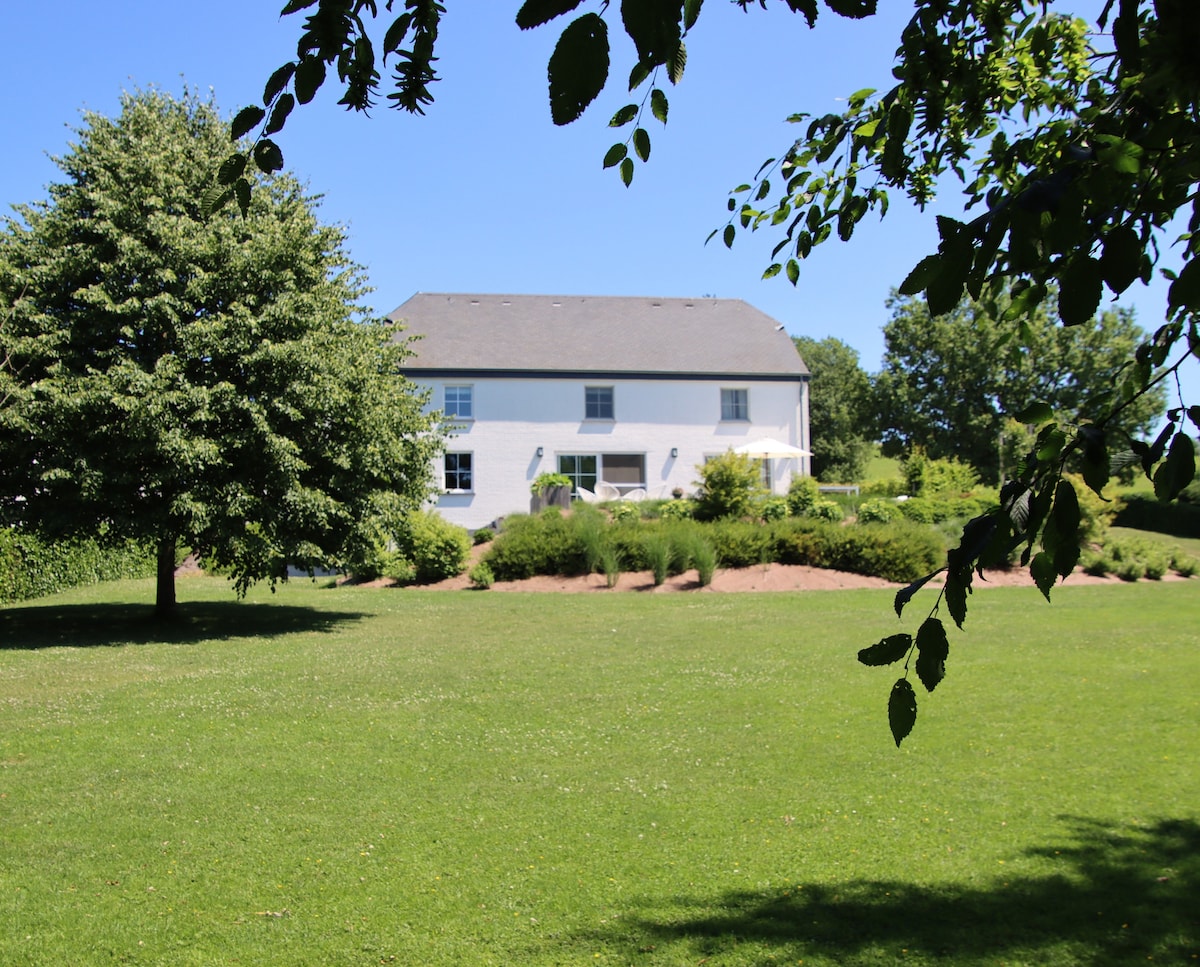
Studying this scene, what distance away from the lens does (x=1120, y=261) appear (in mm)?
1487

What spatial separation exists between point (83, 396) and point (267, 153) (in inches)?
505

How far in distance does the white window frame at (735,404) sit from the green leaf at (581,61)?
32853 millimetres

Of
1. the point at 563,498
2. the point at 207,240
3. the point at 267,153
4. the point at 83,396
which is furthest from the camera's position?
the point at 563,498

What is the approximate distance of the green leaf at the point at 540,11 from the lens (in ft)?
4.45

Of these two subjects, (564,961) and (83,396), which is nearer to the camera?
(564,961)

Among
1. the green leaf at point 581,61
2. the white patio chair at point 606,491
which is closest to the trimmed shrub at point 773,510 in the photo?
the white patio chair at point 606,491

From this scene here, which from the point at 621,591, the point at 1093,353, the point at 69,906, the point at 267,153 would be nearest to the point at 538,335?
the point at 621,591

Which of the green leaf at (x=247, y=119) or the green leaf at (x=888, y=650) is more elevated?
the green leaf at (x=247, y=119)

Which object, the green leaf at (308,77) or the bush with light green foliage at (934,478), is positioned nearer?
the green leaf at (308,77)

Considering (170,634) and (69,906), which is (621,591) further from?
(69,906)

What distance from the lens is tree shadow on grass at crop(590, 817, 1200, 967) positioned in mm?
4371

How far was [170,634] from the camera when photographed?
15.4m

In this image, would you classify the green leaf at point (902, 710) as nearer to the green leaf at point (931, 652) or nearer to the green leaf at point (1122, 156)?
the green leaf at point (931, 652)

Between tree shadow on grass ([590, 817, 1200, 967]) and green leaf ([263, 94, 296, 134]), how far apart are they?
150 inches
